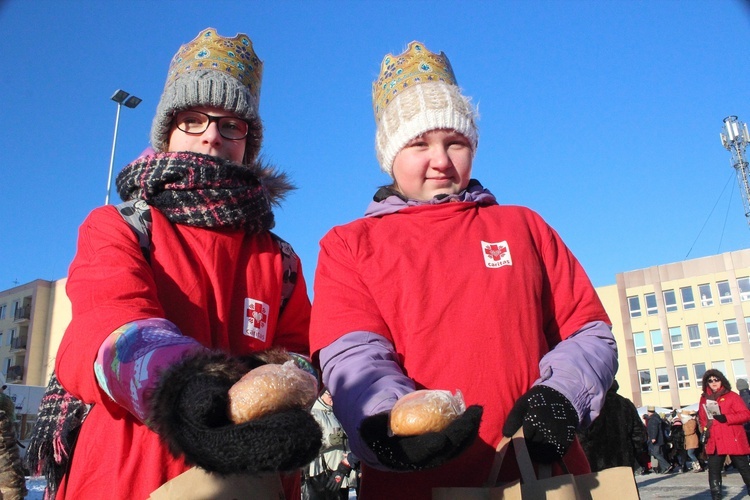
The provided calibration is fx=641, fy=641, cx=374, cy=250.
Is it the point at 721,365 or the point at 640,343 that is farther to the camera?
the point at 640,343

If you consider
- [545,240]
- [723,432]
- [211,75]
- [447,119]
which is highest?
[211,75]

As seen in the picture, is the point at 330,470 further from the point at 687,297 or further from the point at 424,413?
the point at 687,297

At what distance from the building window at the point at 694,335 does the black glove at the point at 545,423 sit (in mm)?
51063

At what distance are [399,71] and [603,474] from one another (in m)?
1.67

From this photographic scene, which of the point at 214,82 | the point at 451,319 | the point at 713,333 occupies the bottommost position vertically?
the point at 451,319

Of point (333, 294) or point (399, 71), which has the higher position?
point (399, 71)

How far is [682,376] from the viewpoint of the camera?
155ft

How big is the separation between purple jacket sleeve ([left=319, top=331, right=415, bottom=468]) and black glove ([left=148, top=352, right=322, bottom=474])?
0.40 meters

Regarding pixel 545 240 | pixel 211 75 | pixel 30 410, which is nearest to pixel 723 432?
pixel 545 240

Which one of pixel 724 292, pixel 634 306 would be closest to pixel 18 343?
pixel 634 306

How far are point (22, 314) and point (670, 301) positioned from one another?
2088 inches

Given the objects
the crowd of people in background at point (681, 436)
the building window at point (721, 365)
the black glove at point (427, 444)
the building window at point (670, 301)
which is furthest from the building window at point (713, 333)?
the black glove at point (427, 444)

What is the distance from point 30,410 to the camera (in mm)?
23234

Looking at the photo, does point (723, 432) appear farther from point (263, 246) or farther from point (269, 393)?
point (269, 393)
